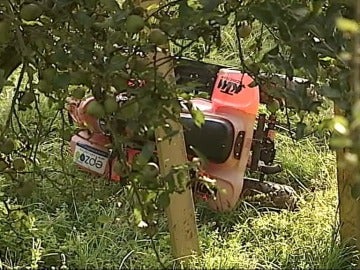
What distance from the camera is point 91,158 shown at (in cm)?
314

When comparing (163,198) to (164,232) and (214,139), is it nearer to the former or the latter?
(164,232)

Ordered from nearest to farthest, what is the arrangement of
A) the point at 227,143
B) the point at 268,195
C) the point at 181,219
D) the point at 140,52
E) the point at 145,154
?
1. the point at 145,154
2. the point at 140,52
3. the point at 181,219
4. the point at 227,143
5. the point at 268,195

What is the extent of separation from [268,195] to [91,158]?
2.15ft

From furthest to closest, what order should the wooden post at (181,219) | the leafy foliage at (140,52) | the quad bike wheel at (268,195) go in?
the quad bike wheel at (268,195)
the wooden post at (181,219)
the leafy foliage at (140,52)

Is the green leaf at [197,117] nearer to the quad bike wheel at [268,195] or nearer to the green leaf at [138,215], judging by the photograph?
the green leaf at [138,215]

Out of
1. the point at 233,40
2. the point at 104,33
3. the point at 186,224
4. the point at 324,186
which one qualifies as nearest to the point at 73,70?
the point at 104,33

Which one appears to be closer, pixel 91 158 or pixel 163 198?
pixel 163 198

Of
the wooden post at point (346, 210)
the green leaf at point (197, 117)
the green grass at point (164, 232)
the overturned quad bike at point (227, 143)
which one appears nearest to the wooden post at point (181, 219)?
the green grass at point (164, 232)

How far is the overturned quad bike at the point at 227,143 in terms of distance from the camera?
3.00m

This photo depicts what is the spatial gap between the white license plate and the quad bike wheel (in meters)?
0.52

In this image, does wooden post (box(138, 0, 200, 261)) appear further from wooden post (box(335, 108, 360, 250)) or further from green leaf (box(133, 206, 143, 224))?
green leaf (box(133, 206, 143, 224))

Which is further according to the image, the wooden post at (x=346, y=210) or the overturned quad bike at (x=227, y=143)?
the overturned quad bike at (x=227, y=143)

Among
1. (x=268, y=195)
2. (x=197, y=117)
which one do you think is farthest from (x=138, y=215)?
(x=268, y=195)

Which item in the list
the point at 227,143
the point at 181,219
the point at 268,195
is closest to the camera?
the point at 181,219
